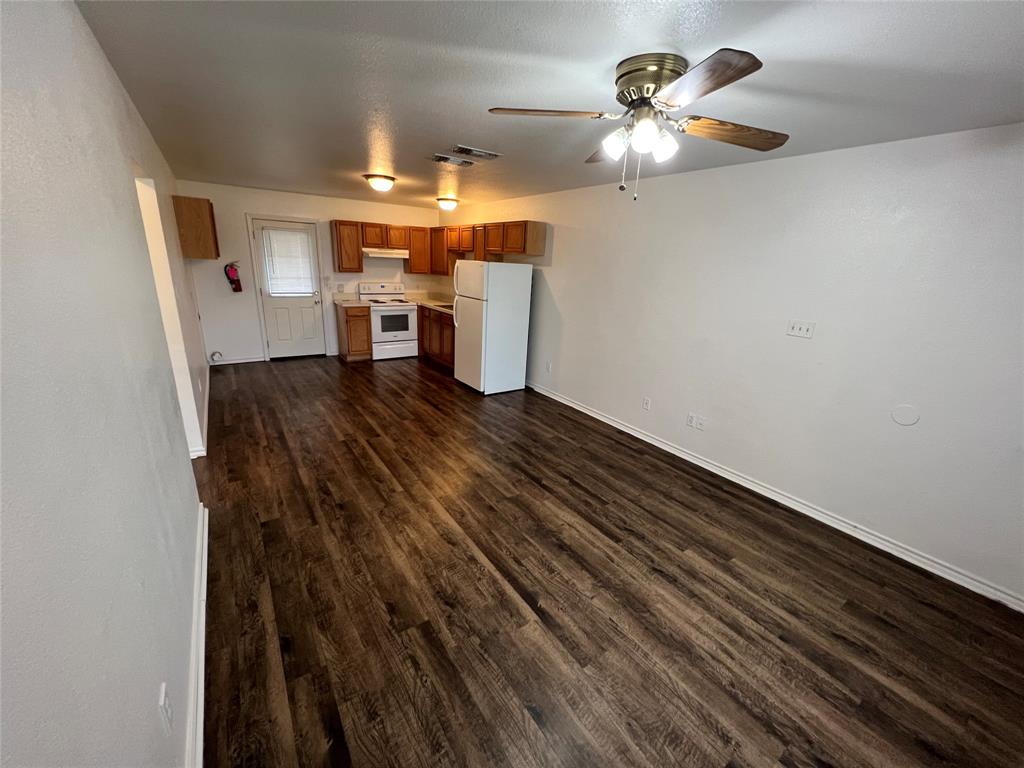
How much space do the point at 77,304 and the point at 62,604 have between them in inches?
27.5

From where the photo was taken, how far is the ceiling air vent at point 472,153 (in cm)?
286

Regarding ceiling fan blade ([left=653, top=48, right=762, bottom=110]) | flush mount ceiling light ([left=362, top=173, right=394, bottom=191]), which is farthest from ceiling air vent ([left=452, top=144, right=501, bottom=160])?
ceiling fan blade ([left=653, top=48, right=762, bottom=110])

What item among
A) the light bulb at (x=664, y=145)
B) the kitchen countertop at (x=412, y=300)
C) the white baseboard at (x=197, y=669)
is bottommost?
the white baseboard at (x=197, y=669)

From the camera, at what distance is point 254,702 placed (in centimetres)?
145

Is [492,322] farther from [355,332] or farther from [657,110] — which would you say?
[657,110]

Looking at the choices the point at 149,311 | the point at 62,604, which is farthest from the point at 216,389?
the point at 62,604

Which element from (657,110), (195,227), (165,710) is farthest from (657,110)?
(195,227)

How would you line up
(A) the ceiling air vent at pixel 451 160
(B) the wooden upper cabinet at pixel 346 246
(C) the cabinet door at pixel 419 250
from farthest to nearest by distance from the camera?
(C) the cabinet door at pixel 419 250, (B) the wooden upper cabinet at pixel 346 246, (A) the ceiling air vent at pixel 451 160

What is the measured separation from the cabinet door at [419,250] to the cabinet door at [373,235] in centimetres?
43

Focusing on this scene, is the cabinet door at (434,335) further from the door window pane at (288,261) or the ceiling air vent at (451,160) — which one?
the ceiling air vent at (451,160)

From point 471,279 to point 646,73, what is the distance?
323 centimetres

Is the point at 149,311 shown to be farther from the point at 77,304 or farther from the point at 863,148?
the point at 863,148

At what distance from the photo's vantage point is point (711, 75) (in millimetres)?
1255

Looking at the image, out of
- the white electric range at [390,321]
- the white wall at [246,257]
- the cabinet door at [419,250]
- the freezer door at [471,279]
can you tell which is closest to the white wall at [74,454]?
the freezer door at [471,279]
